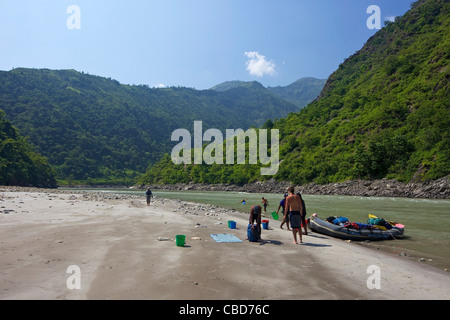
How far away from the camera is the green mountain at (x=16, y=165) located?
80562 millimetres

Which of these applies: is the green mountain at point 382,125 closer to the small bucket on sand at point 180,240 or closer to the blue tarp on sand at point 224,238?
the blue tarp on sand at point 224,238

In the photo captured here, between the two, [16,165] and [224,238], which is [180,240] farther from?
[16,165]

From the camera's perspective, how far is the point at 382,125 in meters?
75.9

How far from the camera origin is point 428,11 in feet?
368

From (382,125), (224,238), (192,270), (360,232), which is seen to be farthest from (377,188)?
(192,270)

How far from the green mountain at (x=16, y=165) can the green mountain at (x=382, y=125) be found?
5022 cm

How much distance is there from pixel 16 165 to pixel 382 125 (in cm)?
10707

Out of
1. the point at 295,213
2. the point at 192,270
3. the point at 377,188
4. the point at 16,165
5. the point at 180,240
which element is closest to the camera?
the point at 192,270

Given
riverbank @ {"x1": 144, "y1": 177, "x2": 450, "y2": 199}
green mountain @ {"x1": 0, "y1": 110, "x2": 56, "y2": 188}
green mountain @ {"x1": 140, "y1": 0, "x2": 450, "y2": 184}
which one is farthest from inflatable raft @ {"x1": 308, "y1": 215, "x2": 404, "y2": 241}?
green mountain @ {"x1": 0, "y1": 110, "x2": 56, "y2": 188}

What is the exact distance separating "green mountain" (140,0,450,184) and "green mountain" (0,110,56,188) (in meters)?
50.2
